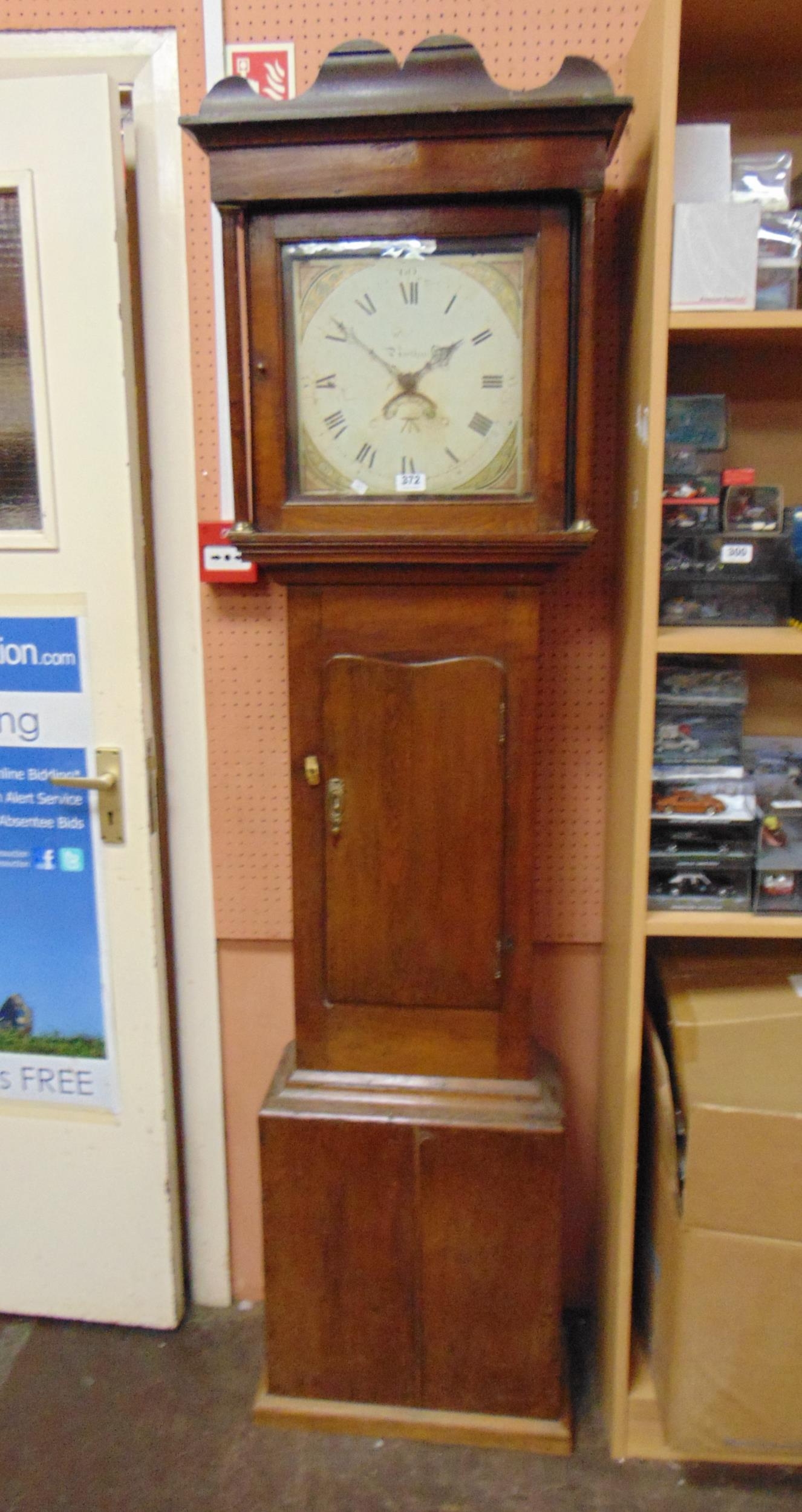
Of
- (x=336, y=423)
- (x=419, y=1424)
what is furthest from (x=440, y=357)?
(x=419, y=1424)

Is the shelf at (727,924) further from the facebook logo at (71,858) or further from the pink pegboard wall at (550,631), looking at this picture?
the facebook logo at (71,858)

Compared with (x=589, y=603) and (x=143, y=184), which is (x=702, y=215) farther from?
(x=143, y=184)

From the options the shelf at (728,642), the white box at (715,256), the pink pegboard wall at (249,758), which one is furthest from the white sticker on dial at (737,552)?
the pink pegboard wall at (249,758)

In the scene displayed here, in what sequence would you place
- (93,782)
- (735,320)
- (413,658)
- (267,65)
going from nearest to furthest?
(735,320) → (413,658) → (267,65) → (93,782)

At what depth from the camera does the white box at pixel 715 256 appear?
1.26m

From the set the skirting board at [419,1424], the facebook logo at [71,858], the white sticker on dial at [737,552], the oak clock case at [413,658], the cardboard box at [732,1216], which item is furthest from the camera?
the facebook logo at [71,858]

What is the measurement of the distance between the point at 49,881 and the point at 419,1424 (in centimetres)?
105

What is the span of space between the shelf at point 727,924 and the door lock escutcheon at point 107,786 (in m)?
0.86

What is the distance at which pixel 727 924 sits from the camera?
4.65 ft

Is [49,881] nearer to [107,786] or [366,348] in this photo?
[107,786]

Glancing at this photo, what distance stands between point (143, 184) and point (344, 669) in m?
0.83

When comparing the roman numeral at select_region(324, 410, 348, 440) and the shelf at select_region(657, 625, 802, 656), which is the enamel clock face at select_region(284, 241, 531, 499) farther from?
the shelf at select_region(657, 625, 802, 656)

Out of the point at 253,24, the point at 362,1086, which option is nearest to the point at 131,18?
the point at 253,24

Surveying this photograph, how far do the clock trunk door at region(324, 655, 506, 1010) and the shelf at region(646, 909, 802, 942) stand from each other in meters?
0.23
